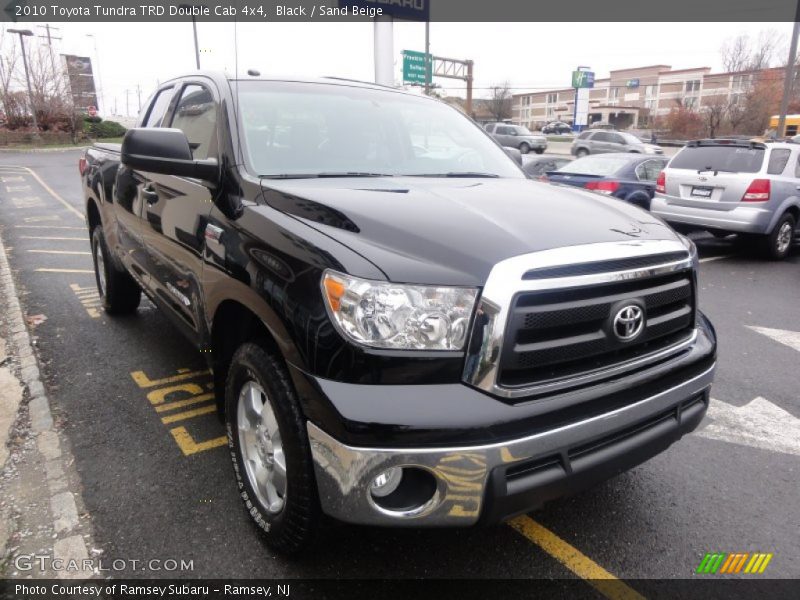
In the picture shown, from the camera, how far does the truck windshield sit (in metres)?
2.85

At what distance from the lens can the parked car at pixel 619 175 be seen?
32.0ft

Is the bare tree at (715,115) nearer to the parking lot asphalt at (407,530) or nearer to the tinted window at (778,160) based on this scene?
the tinted window at (778,160)

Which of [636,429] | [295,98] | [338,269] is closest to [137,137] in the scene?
[295,98]

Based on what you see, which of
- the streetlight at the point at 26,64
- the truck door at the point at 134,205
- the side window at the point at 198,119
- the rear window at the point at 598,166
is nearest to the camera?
the side window at the point at 198,119

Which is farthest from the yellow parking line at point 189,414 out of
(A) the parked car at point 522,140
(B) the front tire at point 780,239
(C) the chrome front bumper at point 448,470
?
(A) the parked car at point 522,140

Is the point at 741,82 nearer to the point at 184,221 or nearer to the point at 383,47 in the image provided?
the point at 383,47

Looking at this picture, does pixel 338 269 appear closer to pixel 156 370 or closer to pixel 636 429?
pixel 636 429

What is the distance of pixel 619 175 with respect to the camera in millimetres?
9945

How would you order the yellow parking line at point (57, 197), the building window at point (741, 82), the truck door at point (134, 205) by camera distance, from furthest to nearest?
the building window at point (741, 82), the yellow parking line at point (57, 197), the truck door at point (134, 205)

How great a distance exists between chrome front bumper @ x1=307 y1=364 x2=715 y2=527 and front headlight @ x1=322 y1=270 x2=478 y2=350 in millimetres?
332

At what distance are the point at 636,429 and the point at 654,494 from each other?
965mm

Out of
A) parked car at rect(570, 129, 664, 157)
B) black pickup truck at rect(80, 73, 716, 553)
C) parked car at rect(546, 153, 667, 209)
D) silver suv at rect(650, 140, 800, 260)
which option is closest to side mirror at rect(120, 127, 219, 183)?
black pickup truck at rect(80, 73, 716, 553)

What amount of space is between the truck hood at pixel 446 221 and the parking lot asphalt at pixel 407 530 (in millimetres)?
933

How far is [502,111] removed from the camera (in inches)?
2968
